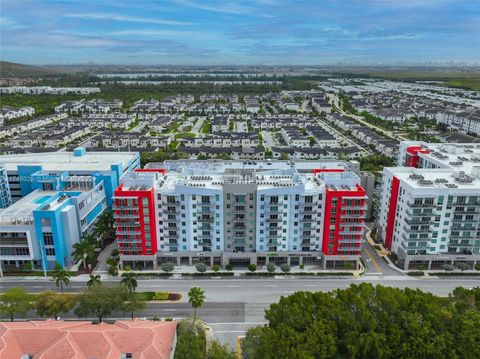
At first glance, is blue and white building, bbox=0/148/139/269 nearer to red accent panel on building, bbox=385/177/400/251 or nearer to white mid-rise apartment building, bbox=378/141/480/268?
red accent panel on building, bbox=385/177/400/251

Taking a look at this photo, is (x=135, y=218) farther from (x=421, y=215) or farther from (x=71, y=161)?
(x=421, y=215)

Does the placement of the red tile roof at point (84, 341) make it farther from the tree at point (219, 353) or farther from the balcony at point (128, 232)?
the balcony at point (128, 232)

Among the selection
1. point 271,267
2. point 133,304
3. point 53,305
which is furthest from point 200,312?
point 53,305

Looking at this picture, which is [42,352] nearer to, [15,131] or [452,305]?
[452,305]

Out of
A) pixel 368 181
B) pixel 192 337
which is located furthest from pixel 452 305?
pixel 368 181

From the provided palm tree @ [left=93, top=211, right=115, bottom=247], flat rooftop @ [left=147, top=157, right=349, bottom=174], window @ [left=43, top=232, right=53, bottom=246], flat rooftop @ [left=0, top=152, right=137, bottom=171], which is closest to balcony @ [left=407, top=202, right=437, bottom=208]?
flat rooftop @ [left=147, top=157, right=349, bottom=174]

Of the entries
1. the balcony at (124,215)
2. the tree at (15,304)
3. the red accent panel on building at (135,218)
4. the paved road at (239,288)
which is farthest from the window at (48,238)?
the tree at (15,304)
